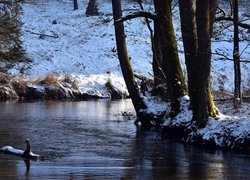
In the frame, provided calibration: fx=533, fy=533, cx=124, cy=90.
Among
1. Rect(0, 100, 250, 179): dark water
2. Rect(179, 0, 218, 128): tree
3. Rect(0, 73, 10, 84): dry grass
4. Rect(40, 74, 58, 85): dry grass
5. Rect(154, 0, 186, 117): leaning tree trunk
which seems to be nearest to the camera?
Rect(0, 100, 250, 179): dark water

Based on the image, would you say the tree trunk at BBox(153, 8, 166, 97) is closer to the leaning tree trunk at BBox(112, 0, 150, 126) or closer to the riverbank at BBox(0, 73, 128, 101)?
the leaning tree trunk at BBox(112, 0, 150, 126)

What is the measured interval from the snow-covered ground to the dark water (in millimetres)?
12653

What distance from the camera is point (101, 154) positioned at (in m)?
12.7

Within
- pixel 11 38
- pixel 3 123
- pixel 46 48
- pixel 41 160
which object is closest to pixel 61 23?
pixel 46 48

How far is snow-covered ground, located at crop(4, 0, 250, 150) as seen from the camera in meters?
35.0

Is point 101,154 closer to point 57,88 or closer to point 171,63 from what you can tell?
point 171,63

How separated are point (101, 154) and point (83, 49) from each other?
98.9ft

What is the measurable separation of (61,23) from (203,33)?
3370cm

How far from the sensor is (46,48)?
4134 cm

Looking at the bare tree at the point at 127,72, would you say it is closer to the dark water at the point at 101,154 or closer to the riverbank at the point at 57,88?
the dark water at the point at 101,154

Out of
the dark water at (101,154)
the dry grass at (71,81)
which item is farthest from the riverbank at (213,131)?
the dry grass at (71,81)

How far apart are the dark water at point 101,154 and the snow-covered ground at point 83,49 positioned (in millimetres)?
12653

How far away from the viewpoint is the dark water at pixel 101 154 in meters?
10.2

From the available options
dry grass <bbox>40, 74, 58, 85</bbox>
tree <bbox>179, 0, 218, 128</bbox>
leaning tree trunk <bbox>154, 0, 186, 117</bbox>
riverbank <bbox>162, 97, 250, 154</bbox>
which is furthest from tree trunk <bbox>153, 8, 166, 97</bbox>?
dry grass <bbox>40, 74, 58, 85</bbox>
